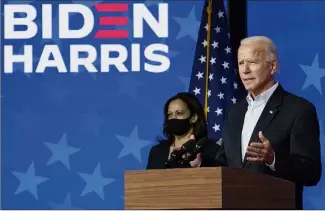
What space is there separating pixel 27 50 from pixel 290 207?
335 cm

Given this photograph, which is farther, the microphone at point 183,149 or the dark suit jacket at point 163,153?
the dark suit jacket at point 163,153

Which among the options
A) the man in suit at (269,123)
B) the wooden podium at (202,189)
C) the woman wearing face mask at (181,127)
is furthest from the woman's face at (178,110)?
the wooden podium at (202,189)

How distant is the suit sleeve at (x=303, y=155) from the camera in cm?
363

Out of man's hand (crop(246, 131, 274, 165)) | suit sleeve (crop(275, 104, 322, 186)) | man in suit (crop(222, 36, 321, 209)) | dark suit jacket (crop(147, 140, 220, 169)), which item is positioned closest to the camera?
man's hand (crop(246, 131, 274, 165))

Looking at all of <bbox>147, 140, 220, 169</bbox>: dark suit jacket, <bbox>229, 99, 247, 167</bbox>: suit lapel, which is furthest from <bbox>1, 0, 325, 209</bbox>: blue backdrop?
<bbox>229, 99, 247, 167</bbox>: suit lapel

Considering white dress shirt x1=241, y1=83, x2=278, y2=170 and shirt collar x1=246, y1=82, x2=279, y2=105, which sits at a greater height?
shirt collar x1=246, y1=82, x2=279, y2=105

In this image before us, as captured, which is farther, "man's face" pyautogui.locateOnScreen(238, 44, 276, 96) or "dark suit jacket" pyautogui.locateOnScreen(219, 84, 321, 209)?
"man's face" pyautogui.locateOnScreen(238, 44, 276, 96)

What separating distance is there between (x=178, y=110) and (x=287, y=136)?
1.24 metres

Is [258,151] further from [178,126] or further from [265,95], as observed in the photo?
[178,126]

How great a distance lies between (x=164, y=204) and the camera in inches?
128

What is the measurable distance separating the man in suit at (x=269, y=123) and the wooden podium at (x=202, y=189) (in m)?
0.37

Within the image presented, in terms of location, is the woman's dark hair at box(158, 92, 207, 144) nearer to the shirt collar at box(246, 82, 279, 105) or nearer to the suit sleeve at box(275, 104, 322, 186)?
the shirt collar at box(246, 82, 279, 105)

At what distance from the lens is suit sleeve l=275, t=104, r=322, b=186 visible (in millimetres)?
3629

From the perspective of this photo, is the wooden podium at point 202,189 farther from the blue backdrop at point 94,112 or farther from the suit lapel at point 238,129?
the blue backdrop at point 94,112
